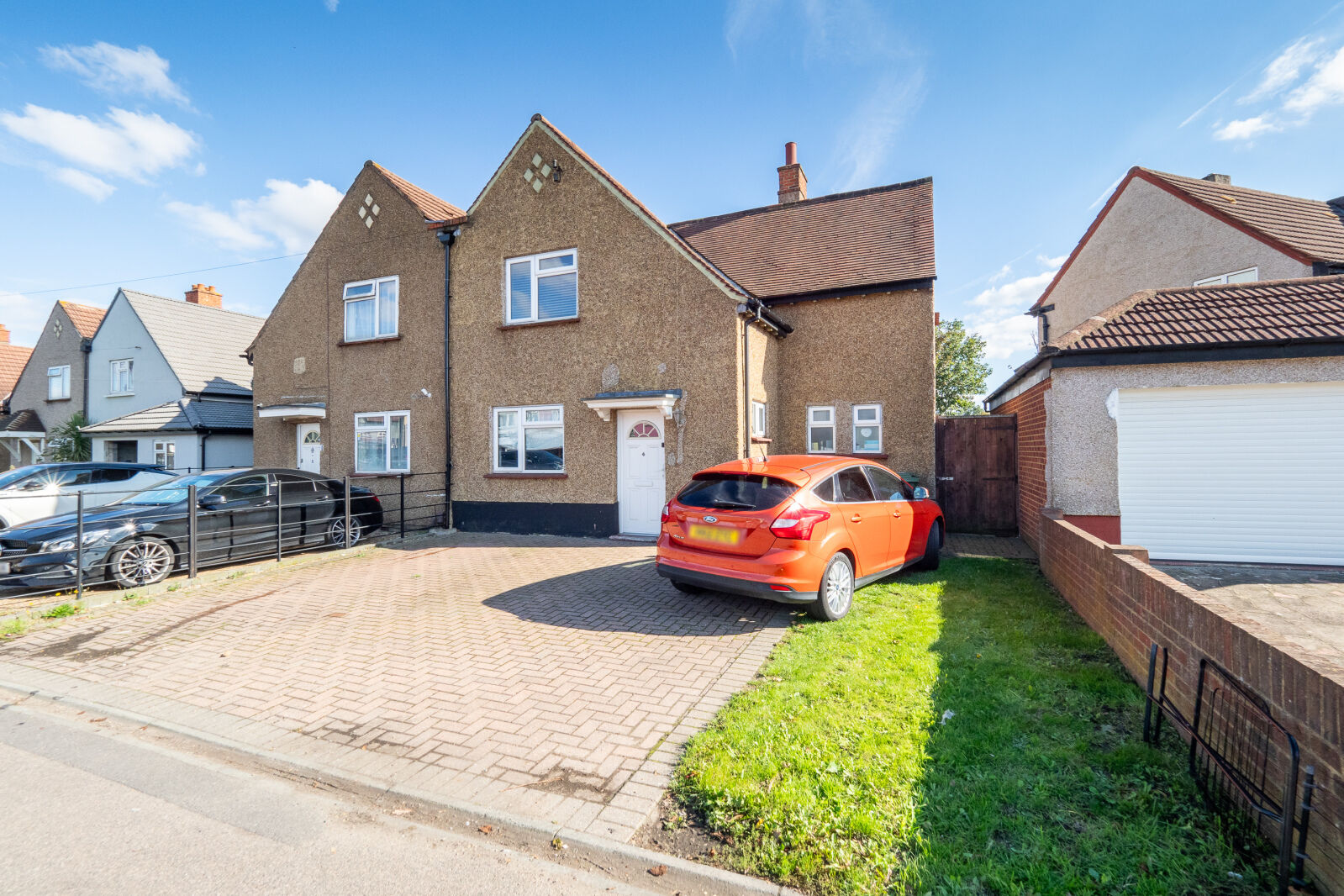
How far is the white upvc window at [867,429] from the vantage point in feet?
39.7

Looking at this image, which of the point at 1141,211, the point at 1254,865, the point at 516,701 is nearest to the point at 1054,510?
the point at 1254,865

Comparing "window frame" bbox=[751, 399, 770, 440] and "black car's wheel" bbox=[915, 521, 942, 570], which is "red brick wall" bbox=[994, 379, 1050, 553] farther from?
"window frame" bbox=[751, 399, 770, 440]

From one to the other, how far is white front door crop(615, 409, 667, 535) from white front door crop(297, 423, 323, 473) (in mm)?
7809

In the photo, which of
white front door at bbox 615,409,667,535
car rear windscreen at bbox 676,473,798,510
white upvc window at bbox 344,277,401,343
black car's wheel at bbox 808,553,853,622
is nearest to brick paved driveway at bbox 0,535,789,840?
black car's wheel at bbox 808,553,853,622

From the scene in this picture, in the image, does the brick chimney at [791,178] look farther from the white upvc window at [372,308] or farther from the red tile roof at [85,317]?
the red tile roof at [85,317]

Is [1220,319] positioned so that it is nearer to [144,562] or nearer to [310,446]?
[144,562]

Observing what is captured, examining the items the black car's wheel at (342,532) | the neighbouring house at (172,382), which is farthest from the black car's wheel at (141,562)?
the neighbouring house at (172,382)

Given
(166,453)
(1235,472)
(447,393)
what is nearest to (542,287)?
(447,393)

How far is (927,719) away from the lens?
3.75 metres

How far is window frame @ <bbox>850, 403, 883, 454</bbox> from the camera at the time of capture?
1206 centimetres

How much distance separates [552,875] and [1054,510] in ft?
25.3

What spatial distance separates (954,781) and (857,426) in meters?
9.70

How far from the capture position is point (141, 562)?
7.74m

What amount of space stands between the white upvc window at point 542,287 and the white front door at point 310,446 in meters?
5.87
